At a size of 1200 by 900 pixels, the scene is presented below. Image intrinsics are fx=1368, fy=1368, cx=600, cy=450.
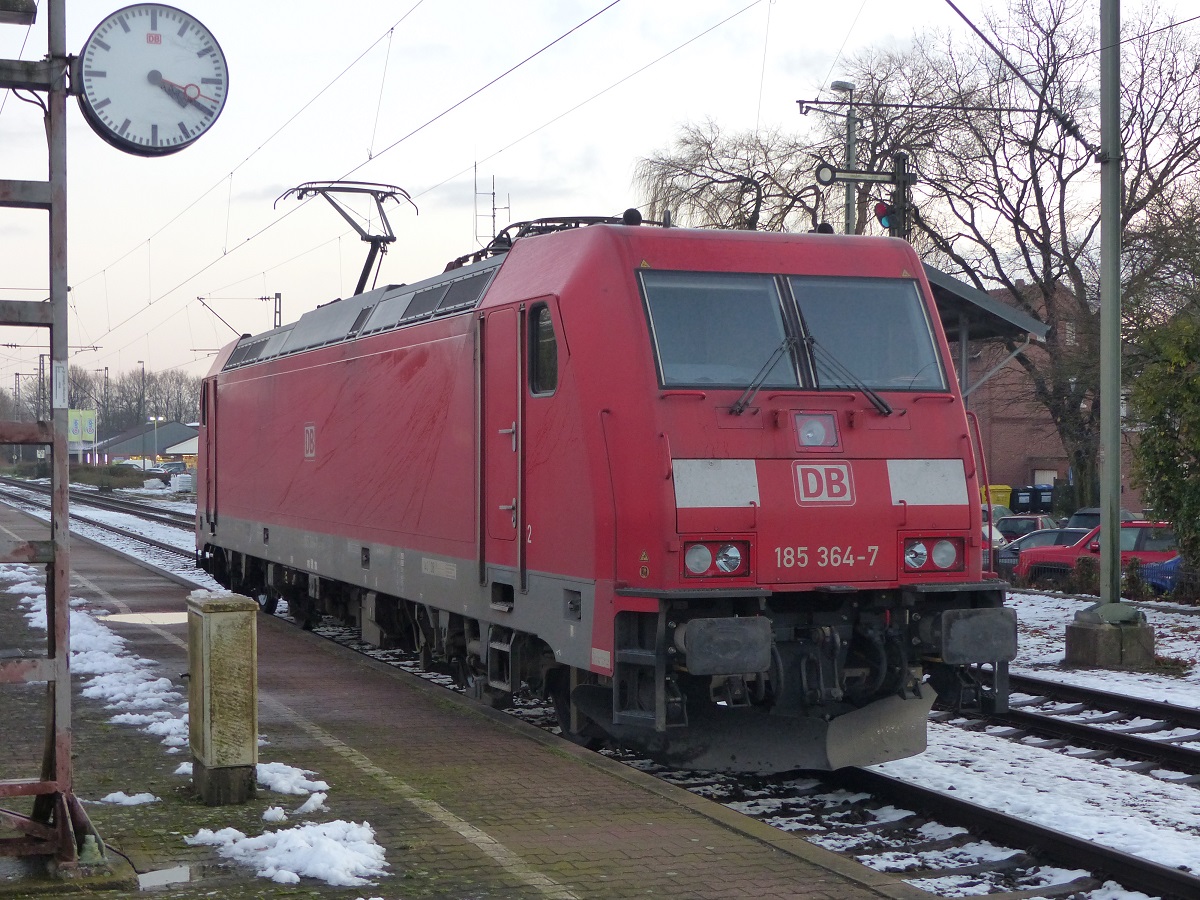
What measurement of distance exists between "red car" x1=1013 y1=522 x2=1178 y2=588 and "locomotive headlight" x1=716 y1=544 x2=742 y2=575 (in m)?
13.2

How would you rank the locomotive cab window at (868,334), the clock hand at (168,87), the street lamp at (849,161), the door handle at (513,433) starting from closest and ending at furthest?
the clock hand at (168,87) < the locomotive cab window at (868,334) < the door handle at (513,433) < the street lamp at (849,161)

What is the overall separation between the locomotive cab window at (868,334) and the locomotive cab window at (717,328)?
0.72 feet

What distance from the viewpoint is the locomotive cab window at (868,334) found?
8188mm

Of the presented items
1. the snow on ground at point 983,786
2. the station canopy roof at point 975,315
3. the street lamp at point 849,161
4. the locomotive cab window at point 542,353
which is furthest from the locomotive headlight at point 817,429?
the street lamp at point 849,161

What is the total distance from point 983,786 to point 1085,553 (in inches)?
563

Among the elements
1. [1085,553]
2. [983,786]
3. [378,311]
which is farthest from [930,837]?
[1085,553]

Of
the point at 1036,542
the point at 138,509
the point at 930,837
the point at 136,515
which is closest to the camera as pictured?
the point at 930,837

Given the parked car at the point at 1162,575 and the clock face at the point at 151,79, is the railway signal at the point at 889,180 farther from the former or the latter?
the clock face at the point at 151,79

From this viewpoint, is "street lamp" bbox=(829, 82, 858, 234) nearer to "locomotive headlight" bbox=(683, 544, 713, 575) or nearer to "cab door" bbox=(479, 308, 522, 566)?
"cab door" bbox=(479, 308, 522, 566)

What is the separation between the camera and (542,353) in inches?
328

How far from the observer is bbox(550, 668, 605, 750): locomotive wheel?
8.58m

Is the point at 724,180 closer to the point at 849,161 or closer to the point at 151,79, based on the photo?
the point at 849,161

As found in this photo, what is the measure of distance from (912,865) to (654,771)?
251 centimetres

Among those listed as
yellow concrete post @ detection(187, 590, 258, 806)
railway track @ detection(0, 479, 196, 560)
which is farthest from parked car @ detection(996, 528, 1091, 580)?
yellow concrete post @ detection(187, 590, 258, 806)
